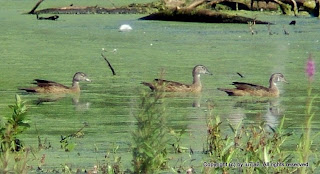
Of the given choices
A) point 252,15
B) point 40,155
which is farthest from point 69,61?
point 252,15

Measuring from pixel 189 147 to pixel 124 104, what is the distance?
2.75m

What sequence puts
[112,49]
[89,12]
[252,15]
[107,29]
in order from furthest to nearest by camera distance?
[89,12] → [252,15] → [107,29] → [112,49]

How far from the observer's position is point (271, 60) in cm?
1352

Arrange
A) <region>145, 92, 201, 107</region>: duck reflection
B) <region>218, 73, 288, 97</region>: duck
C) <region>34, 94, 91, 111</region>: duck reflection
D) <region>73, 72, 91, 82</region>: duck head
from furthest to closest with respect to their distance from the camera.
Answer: <region>73, 72, 91, 82</region>: duck head, <region>218, 73, 288, 97</region>: duck, <region>145, 92, 201, 107</region>: duck reflection, <region>34, 94, 91, 111</region>: duck reflection

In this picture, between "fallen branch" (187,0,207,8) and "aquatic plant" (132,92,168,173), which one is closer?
"aquatic plant" (132,92,168,173)

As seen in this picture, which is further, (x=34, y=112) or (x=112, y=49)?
(x=112, y=49)

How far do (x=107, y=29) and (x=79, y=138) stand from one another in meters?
10.9

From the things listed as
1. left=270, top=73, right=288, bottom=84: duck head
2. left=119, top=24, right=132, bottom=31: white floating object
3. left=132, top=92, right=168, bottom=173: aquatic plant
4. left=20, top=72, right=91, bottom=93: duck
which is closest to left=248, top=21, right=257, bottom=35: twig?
left=119, top=24, right=132, bottom=31: white floating object

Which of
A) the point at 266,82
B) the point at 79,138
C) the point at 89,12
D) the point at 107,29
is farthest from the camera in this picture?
the point at 89,12

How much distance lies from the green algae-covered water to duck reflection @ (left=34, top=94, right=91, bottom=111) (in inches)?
0.7

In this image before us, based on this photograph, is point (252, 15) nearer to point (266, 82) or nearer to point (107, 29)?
point (107, 29)

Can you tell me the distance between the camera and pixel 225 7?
71.3 feet

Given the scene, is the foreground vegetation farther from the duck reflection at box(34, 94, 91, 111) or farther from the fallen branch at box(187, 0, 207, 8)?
the fallen branch at box(187, 0, 207, 8)

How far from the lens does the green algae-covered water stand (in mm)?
7480
